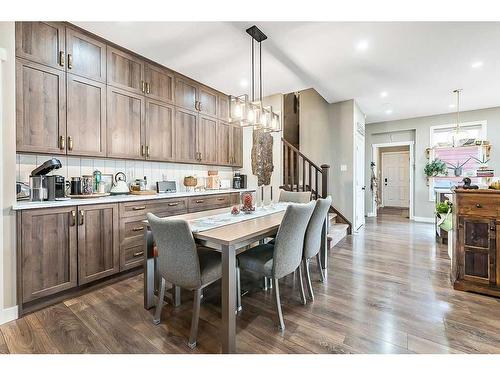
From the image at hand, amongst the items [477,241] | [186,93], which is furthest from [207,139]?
[477,241]

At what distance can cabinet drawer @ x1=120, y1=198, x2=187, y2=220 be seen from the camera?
2684 millimetres

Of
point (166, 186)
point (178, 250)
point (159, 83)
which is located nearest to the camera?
point (178, 250)

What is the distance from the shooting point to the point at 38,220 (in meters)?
2.05

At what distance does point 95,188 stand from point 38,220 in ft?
2.73

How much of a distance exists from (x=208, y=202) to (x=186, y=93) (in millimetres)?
1717

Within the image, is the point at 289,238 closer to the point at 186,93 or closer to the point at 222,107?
the point at 186,93

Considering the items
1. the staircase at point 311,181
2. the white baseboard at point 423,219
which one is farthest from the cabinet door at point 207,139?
the white baseboard at point 423,219

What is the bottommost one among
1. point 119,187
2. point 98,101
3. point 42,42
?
point 119,187

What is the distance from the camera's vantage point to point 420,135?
245 inches

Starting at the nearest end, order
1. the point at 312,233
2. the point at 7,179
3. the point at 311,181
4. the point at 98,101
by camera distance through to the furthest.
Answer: the point at 7,179, the point at 312,233, the point at 98,101, the point at 311,181

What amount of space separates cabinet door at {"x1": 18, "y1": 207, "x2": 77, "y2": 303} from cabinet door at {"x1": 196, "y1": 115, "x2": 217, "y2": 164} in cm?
216

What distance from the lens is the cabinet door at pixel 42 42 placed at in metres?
2.19
